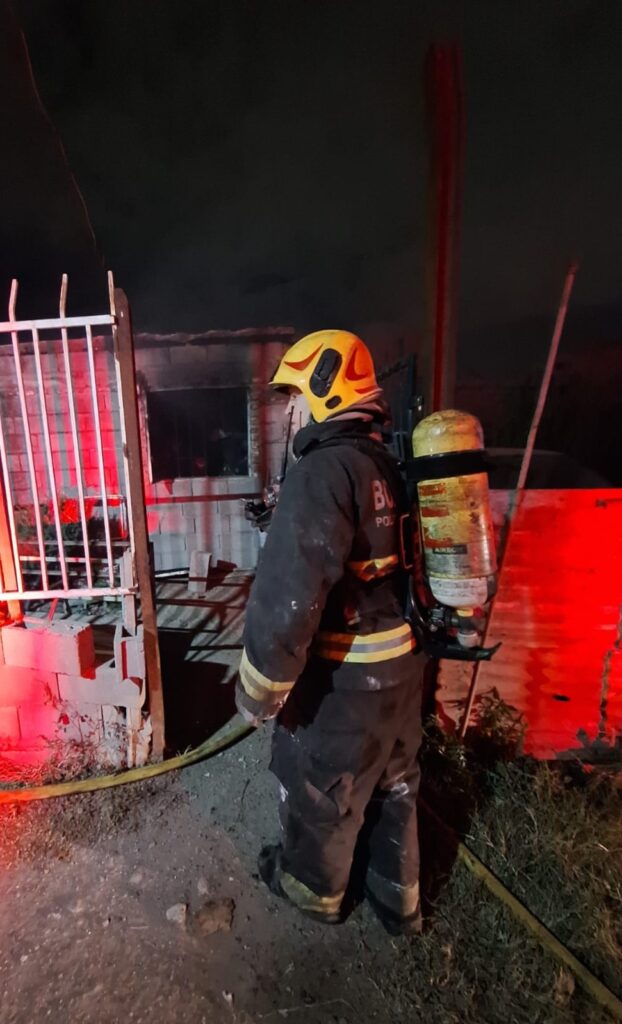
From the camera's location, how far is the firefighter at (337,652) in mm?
1819

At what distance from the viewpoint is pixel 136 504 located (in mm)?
2820

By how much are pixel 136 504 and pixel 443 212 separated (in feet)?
7.93

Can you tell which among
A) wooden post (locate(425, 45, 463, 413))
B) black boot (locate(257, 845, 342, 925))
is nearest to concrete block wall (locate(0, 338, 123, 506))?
wooden post (locate(425, 45, 463, 413))

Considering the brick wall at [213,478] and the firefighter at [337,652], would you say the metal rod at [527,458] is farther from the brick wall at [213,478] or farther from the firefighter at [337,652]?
the brick wall at [213,478]

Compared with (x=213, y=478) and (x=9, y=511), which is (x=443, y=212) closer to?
(x=9, y=511)

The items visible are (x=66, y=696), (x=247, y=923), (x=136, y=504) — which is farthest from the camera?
(x=66, y=696)

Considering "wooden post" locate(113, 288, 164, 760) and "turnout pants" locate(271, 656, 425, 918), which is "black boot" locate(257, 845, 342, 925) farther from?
"wooden post" locate(113, 288, 164, 760)

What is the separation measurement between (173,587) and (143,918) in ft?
16.1

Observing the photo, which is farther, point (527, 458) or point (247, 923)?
point (527, 458)

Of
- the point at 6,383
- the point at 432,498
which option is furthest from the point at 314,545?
the point at 6,383

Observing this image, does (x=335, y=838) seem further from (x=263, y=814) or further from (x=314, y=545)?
(x=314, y=545)

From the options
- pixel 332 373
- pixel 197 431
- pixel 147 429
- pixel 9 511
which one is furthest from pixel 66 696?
pixel 197 431

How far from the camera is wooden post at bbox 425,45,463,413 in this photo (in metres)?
2.59

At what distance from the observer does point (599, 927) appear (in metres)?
2.15
